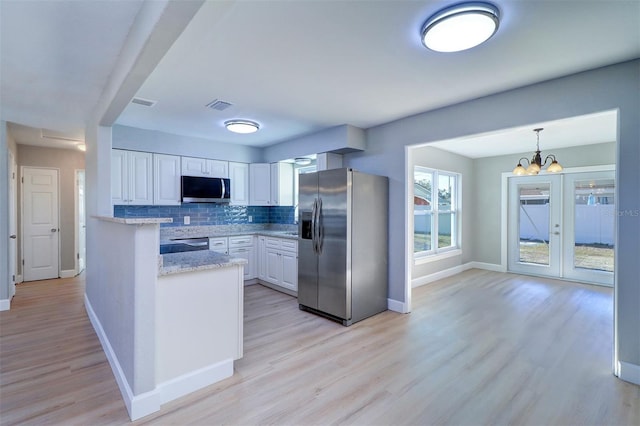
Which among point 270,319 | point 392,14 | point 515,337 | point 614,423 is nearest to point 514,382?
point 614,423

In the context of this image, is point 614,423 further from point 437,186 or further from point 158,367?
point 437,186

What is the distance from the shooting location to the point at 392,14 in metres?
1.78

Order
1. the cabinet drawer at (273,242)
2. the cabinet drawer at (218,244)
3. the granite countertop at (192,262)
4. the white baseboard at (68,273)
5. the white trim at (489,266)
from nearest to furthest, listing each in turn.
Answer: the granite countertop at (192,262)
the cabinet drawer at (218,244)
the cabinet drawer at (273,242)
the white baseboard at (68,273)
the white trim at (489,266)

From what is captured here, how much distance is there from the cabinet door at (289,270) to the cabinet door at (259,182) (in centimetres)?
130

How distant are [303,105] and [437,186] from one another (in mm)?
3447

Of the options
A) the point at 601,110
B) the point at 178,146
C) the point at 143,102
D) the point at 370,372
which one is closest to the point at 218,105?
the point at 143,102

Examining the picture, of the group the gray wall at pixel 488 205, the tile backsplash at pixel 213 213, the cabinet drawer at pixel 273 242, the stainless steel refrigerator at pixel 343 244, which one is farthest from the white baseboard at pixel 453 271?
the tile backsplash at pixel 213 213

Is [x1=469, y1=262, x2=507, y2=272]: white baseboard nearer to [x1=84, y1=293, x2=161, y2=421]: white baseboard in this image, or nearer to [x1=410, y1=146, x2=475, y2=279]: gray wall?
[x1=410, y1=146, x2=475, y2=279]: gray wall

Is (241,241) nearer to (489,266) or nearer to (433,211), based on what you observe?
(433,211)

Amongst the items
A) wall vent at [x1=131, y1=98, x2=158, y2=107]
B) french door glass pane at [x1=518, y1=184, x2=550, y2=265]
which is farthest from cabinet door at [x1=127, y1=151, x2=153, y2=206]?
french door glass pane at [x1=518, y1=184, x2=550, y2=265]

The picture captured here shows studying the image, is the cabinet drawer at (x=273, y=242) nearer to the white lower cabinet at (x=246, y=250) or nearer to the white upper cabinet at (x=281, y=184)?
the white lower cabinet at (x=246, y=250)

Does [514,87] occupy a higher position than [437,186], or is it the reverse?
[514,87]

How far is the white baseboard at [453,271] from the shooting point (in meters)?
5.23

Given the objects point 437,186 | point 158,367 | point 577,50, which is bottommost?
point 158,367
